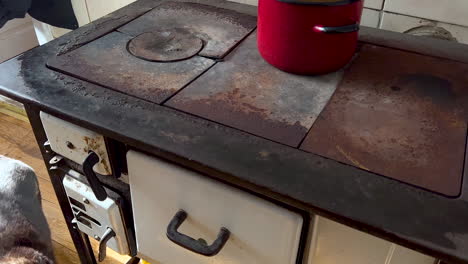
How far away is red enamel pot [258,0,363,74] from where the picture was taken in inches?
28.3

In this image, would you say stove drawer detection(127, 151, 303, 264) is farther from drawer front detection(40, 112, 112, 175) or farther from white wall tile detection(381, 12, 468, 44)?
white wall tile detection(381, 12, 468, 44)

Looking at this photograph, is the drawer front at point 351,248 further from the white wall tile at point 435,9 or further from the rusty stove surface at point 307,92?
the white wall tile at point 435,9

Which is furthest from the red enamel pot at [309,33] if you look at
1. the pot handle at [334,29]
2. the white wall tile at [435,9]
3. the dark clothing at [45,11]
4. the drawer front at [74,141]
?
the dark clothing at [45,11]

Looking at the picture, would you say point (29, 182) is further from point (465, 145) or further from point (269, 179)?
point (465, 145)

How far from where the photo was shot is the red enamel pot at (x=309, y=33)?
718 mm

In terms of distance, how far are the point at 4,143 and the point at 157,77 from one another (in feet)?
4.73

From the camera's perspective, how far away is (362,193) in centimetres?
57

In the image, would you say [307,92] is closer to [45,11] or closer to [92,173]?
[92,173]

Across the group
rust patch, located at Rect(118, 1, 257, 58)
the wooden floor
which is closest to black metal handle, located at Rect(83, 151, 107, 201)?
rust patch, located at Rect(118, 1, 257, 58)

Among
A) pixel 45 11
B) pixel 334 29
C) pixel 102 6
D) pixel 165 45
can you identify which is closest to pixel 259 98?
pixel 334 29

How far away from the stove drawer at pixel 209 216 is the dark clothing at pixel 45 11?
0.94 metres

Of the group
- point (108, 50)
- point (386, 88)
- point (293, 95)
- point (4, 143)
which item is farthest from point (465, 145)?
point (4, 143)

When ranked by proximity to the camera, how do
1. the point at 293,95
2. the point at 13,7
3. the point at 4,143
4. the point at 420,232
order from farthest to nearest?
the point at 4,143 → the point at 13,7 → the point at 293,95 → the point at 420,232

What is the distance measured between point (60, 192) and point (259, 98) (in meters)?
0.55
